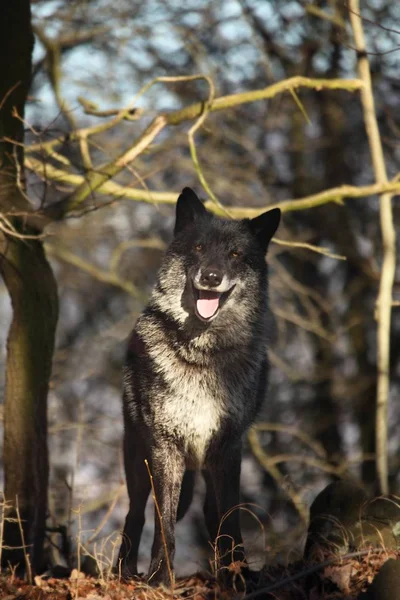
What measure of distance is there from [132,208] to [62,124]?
2.99 meters

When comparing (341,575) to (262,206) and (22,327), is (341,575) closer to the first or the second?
(22,327)

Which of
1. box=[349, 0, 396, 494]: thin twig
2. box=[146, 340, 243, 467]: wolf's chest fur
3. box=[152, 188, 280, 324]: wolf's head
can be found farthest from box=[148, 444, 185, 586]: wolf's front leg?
box=[349, 0, 396, 494]: thin twig

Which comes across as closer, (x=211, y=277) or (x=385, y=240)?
(x=211, y=277)

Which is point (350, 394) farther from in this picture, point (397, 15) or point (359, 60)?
point (359, 60)

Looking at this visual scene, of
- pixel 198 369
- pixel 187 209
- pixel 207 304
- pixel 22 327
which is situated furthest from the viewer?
pixel 22 327

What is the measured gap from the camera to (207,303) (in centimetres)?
502

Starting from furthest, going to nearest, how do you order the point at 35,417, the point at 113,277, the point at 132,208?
the point at 132,208, the point at 113,277, the point at 35,417

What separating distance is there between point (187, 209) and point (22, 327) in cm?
189

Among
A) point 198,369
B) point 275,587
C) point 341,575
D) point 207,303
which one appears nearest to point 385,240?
point 198,369

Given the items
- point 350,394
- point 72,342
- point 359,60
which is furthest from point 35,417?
point 72,342

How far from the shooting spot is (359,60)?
24.6 ft

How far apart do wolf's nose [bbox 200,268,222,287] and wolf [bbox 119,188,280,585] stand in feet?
0.21

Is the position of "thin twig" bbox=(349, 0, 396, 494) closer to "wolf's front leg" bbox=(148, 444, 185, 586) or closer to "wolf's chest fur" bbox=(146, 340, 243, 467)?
"wolf's chest fur" bbox=(146, 340, 243, 467)

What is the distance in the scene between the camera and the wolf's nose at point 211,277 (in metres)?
4.90
